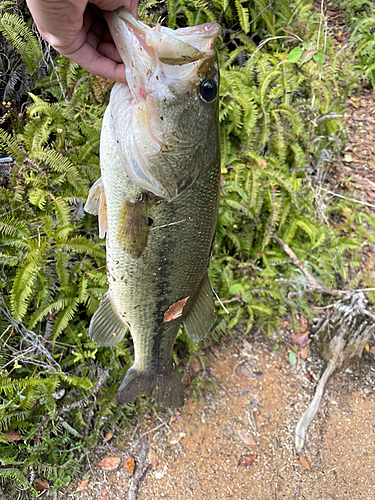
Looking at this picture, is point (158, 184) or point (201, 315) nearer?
point (158, 184)

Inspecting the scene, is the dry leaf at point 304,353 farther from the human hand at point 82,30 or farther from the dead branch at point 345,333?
the human hand at point 82,30

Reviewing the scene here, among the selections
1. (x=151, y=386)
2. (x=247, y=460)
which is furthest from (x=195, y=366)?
(x=151, y=386)

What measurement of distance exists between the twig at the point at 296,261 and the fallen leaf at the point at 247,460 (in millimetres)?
1844

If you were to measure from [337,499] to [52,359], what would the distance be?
2.96 metres

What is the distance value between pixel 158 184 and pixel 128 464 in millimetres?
2596

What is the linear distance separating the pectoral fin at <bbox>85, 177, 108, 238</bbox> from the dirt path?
2.13 meters

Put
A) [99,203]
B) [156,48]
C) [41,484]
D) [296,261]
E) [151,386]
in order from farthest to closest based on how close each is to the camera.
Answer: [296,261], [41,484], [151,386], [99,203], [156,48]

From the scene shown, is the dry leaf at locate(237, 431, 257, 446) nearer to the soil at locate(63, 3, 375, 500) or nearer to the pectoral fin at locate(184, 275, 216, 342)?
the soil at locate(63, 3, 375, 500)

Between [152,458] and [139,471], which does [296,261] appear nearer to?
[152,458]

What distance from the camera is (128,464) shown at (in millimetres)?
2891

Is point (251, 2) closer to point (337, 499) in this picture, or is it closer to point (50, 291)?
point (50, 291)

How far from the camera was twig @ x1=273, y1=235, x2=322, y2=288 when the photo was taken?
359 cm

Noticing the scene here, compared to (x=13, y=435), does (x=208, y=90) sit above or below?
above

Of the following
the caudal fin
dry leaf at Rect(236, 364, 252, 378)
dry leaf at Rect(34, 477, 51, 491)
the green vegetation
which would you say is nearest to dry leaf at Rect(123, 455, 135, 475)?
the green vegetation
